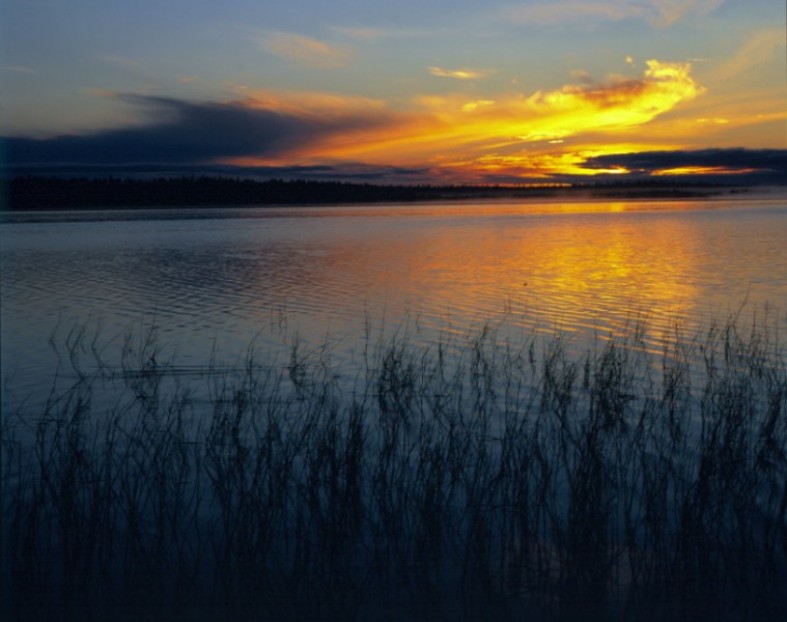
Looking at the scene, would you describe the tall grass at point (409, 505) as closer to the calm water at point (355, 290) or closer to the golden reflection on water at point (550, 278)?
the calm water at point (355, 290)

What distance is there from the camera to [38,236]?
31.1 metres

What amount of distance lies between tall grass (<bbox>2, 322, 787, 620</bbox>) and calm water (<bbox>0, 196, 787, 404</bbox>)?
7.78 ft

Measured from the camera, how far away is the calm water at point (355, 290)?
35.4 feet

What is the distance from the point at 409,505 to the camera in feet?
16.6

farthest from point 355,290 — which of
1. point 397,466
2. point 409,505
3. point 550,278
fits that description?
point 409,505

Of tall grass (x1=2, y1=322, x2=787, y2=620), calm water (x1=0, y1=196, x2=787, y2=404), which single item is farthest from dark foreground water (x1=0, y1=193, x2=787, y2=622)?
calm water (x1=0, y1=196, x2=787, y2=404)

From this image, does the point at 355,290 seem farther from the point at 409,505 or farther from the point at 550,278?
the point at 409,505

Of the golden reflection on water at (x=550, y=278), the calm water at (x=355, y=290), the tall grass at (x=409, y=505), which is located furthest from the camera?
the golden reflection on water at (x=550, y=278)

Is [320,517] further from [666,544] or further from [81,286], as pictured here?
[81,286]

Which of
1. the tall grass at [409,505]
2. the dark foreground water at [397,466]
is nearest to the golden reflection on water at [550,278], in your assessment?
the dark foreground water at [397,466]

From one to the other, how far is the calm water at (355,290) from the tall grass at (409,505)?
2.37 metres

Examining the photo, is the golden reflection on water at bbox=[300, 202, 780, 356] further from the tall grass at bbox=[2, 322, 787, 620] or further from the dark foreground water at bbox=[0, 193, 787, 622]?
the tall grass at bbox=[2, 322, 787, 620]

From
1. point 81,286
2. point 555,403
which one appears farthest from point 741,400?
point 81,286

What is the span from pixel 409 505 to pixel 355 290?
10166 mm
